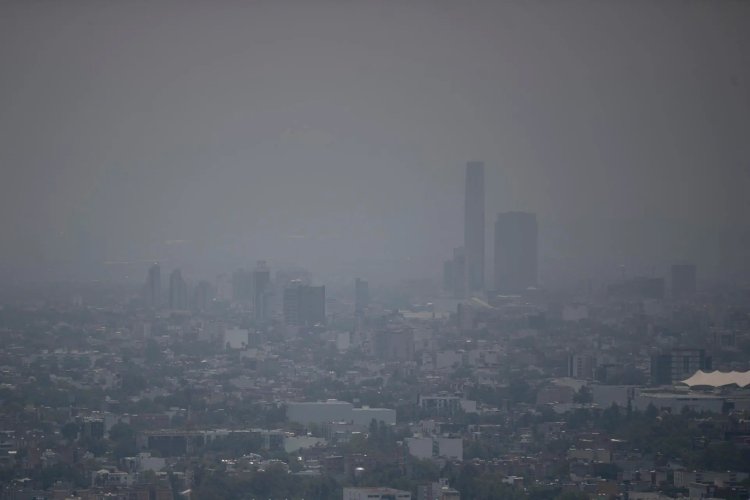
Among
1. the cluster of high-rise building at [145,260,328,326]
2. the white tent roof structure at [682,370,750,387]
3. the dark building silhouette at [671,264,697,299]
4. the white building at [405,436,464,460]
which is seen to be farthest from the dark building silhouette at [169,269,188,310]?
the white tent roof structure at [682,370,750,387]

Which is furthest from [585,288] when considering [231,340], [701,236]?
[231,340]

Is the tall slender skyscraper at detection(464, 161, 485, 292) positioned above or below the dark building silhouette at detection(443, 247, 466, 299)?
above

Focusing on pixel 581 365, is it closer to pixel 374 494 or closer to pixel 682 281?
pixel 682 281

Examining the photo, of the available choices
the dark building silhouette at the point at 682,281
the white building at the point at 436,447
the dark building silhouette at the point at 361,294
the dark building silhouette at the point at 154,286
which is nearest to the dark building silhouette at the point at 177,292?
the dark building silhouette at the point at 154,286

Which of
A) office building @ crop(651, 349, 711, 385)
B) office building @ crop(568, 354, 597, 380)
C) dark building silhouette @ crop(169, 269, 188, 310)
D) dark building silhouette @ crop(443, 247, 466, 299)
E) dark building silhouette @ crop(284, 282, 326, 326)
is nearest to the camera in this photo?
office building @ crop(651, 349, 711, 385)

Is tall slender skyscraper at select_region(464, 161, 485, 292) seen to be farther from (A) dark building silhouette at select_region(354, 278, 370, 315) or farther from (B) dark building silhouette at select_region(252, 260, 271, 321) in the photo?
(B) dark building silhouette at select_region(252, 260, 271, 321)

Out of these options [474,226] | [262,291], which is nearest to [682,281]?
[474,226]

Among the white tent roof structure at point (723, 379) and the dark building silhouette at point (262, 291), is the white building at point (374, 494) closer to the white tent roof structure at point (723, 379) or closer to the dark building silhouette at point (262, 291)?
the white tent roof structure at point (723, 379)
